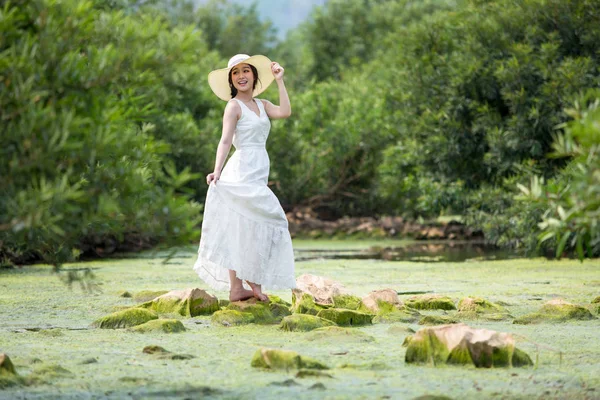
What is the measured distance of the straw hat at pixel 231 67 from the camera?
320 inches

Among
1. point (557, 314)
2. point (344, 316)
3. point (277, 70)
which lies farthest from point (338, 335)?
point (277, 70)

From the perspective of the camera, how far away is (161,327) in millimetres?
6945

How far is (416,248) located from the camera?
18.9 m

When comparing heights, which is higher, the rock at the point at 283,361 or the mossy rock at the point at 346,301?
the rock at the point at 283,361

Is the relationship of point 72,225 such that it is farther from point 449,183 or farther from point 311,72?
point 311,72

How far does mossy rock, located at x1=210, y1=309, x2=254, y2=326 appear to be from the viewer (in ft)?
24.3

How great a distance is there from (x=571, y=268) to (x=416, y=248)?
20.8 feet

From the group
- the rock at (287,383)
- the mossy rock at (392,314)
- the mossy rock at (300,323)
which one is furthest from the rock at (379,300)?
the rock at (287,383)

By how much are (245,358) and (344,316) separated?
167cm

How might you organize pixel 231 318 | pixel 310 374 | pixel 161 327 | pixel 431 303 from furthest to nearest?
pixel 431 303
pixel 231 318
pixel 161 327
pixel 310 374

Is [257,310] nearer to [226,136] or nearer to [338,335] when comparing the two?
[338,335]

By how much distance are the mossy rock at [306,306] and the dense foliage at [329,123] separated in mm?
1279

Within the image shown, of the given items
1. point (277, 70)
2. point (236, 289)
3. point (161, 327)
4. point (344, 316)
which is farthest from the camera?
point (277, 70)

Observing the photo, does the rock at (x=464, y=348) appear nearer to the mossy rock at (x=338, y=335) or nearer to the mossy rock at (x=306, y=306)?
the mossy rock at (x=338, y=335)
